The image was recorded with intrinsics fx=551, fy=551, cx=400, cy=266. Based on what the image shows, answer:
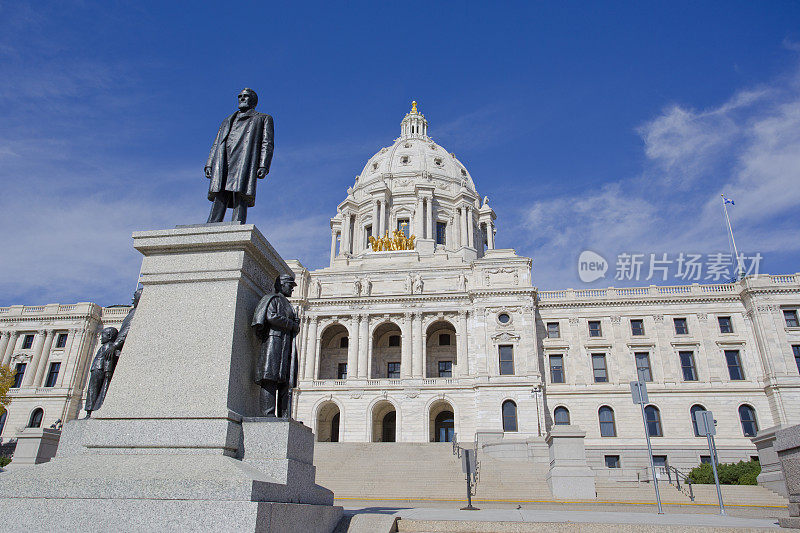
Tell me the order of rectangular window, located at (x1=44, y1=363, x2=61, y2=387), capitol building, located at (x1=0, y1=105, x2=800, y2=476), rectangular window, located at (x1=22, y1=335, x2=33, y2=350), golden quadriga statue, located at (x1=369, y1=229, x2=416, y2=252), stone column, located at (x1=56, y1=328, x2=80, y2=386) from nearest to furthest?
capitol building, located at (x1=0, y1=105, x2=800, y2=476) < stone column, located at (x1=56, y1=328, x2=80, y2=386) < rectangular window, located at (x1=44, y1=363, x2=61, y2=387) < rectangular window, located at (x1=22, y1=335, x2=33, y2=350) < golden quadriga statue, located at (x1=369, y1=229, x2=416, y2=252)

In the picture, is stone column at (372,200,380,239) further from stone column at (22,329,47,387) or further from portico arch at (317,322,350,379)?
stone column at (22,329,47,387)

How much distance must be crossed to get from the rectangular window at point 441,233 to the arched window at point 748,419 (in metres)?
35.2

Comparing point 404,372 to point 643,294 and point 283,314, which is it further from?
point 283,314

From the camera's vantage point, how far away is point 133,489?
495cm

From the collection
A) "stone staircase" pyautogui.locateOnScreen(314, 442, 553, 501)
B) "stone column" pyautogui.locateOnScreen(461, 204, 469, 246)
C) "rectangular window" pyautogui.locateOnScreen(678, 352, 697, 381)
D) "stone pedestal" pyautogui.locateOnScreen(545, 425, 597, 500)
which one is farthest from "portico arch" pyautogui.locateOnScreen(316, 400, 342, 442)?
"rectangular window" pyautogui.locateOnScreen(678, 352, 697, 381)

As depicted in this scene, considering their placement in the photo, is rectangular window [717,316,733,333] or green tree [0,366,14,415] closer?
green tree [0,366,14,415]

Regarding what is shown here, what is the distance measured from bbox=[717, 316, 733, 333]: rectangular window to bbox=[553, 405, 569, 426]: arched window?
1490 cm

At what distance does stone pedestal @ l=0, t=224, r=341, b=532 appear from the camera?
4.85m

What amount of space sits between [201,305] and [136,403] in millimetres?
1295

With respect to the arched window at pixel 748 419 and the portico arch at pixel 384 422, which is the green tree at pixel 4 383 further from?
the arched window at pixel 748 419

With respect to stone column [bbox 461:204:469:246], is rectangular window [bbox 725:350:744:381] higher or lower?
lower

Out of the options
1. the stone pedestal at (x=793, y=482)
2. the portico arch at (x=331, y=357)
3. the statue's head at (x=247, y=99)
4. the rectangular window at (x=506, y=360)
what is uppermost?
the portico arch at (x=331, y=357)

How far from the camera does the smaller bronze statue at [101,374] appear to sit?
8641 mm

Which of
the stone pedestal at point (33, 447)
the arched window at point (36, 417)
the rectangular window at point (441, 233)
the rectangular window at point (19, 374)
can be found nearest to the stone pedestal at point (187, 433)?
the stone pedestal at point (33, 447)
